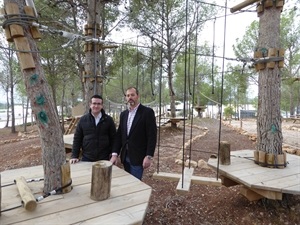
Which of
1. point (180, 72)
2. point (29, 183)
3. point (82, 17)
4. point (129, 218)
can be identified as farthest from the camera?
point (180, 72)

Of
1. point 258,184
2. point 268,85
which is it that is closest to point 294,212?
point 258,184

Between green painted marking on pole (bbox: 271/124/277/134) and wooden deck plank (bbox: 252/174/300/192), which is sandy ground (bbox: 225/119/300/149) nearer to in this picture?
green painted marking on pole (bbox: 271/124/277/134)

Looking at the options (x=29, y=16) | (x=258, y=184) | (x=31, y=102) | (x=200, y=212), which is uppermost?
(x=29, y=16)

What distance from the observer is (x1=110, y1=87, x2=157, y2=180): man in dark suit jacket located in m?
1.96

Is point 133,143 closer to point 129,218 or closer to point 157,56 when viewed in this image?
point 129,218

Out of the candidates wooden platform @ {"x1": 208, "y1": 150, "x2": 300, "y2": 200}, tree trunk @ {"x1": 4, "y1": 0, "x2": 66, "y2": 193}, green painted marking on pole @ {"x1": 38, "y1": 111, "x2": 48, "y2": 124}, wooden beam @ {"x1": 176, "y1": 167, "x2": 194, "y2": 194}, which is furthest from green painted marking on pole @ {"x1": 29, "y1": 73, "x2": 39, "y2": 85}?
wooden platform @ {"x1": 208, "y1": 150, "x2": 300, "y2": 200}

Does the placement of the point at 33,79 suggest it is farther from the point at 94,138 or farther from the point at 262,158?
the point at 262,158

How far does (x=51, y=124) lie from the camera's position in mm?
1259

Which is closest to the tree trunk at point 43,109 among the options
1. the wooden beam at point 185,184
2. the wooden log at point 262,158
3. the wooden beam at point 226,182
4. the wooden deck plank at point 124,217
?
the wooden deck plank at point 124,217

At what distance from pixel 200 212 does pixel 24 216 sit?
174 centimetres

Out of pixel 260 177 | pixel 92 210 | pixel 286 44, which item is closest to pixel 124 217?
pixel 92 210

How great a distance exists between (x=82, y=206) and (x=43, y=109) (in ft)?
1.86

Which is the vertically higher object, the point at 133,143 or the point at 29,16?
the point at 29,16

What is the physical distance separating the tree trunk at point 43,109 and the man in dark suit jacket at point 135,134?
0.69 m
